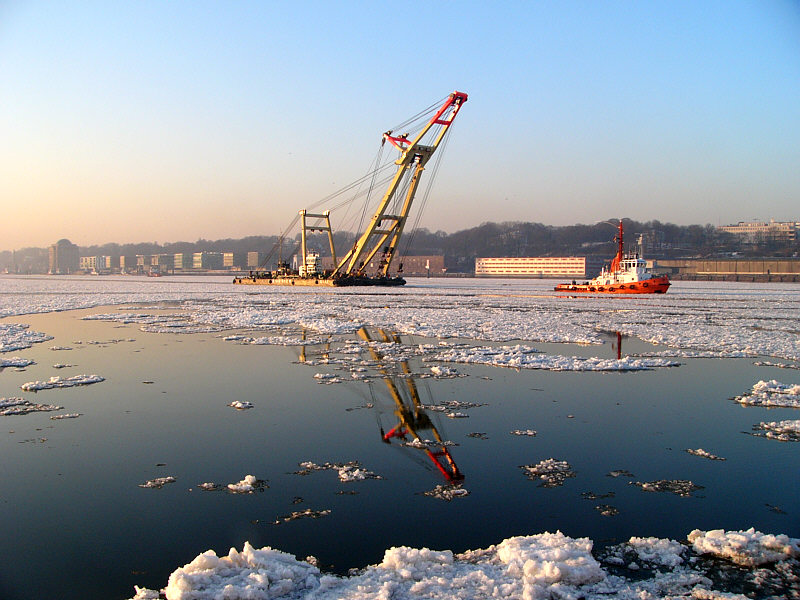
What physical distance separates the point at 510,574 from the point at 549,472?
219 cm

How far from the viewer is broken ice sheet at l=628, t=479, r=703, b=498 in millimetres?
5604

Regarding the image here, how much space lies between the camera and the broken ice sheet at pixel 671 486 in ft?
18.4

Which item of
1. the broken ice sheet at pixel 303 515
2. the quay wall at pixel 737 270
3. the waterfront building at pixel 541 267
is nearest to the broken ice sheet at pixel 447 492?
the broken ice sheet at pixel 303 515

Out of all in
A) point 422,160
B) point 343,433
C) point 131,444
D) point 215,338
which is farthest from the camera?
point 422,160

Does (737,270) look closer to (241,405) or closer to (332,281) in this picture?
(332,281)

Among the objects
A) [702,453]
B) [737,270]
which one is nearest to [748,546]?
[702,453]

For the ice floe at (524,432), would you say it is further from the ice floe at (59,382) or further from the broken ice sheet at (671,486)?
the ice floe at (59,382)

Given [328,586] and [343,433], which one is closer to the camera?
[328,586]

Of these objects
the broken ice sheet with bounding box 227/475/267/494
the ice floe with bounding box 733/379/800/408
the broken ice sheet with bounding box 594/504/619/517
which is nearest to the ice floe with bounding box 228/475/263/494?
the broken ice sheet with bounding box 227/475/267/494

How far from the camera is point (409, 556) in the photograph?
415cm

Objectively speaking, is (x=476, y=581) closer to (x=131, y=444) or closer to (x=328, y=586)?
(x=328, y=586)

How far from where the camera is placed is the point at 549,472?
609cm

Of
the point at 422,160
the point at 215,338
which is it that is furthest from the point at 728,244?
the point at 215,338

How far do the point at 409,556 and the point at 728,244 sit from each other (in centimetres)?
19572
